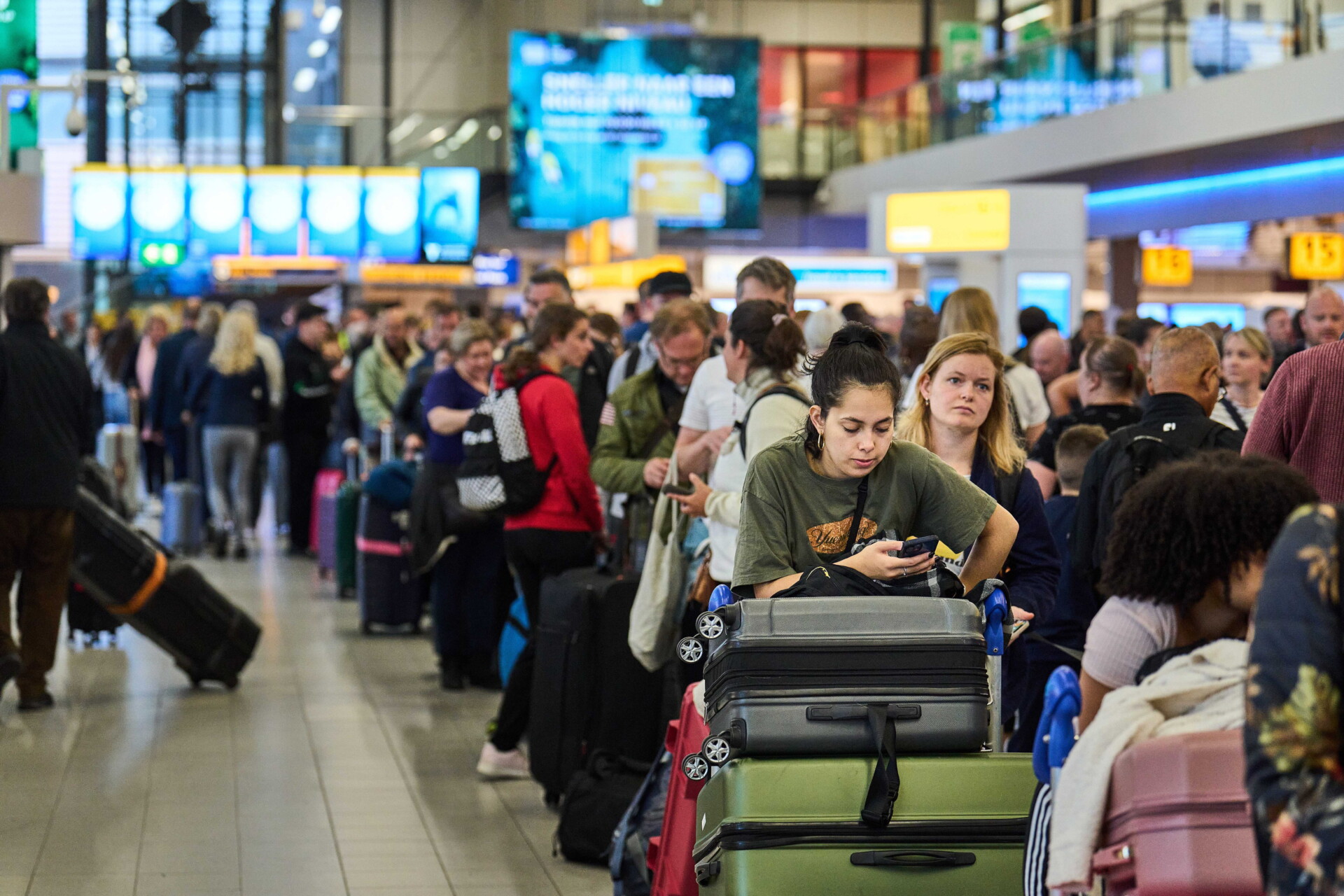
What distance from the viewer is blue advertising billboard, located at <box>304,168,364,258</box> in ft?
64.6

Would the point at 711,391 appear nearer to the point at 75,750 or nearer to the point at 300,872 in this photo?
the point at 300,872

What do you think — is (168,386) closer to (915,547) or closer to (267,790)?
(267,790)

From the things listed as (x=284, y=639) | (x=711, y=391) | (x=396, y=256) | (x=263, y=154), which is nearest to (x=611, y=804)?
(x=711, y=391)

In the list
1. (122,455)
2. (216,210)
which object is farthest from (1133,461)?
(216,210)

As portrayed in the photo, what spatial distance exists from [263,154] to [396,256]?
1173 cm

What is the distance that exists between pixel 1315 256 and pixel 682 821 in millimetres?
17543

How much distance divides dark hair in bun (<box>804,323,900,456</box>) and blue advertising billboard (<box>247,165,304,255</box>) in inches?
655

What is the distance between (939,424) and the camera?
14.3 feet

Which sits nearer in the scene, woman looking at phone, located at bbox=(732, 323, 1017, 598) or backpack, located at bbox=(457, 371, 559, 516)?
woman looking at phone, located at bbox=(732, 323, 1017, 598)

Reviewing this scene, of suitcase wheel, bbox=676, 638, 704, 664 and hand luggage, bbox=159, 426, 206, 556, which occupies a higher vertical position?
suitcase wheel, bbox=676, 638, 704, 664

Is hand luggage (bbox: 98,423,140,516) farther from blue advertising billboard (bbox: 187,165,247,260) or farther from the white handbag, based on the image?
the white handbag

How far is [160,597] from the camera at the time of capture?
783cm

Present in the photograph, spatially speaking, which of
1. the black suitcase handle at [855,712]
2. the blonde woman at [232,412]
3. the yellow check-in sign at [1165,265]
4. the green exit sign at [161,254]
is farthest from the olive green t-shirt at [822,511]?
the yellow check-in sign at [1165,265]

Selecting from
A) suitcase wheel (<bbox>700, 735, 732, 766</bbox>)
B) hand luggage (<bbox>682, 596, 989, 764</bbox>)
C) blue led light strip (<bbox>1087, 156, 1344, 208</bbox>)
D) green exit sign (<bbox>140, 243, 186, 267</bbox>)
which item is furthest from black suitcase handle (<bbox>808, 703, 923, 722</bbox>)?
green exit sign (<bbox>140, 243, 186, 267</bbox>)
